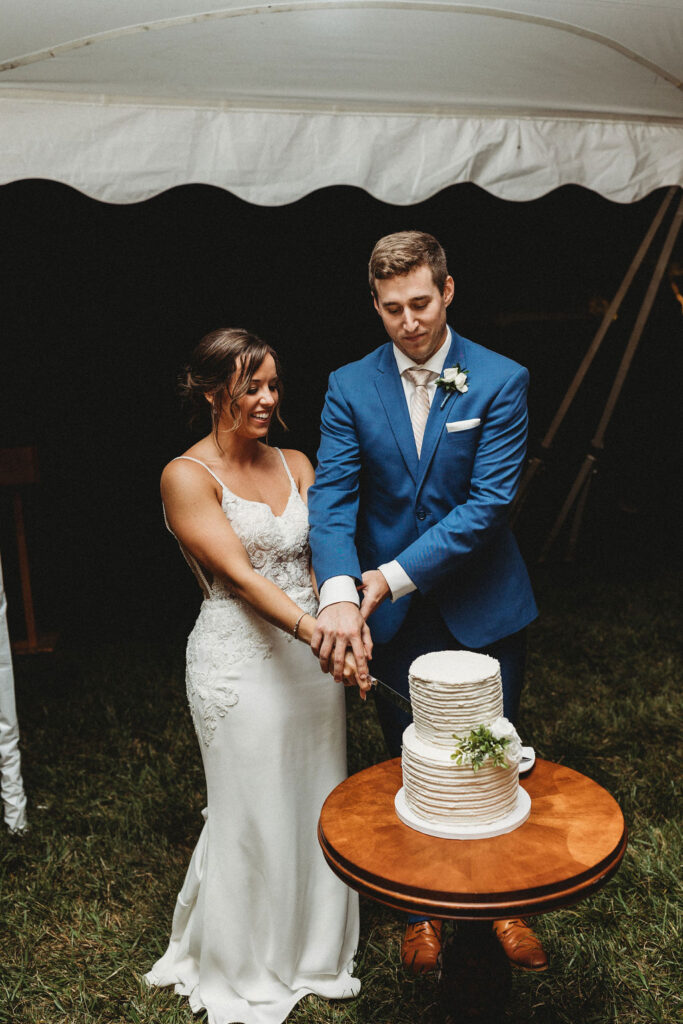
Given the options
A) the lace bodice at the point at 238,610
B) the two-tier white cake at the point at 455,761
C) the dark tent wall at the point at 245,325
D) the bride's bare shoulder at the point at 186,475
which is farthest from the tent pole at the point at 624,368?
the two-tier white cake at the point at 455,761

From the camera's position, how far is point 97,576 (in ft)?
27.2

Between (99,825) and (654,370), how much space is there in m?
6.94

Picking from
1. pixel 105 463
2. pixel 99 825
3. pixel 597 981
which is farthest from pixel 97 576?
pixel 597 981

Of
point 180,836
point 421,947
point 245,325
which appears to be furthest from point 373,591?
point 245,325

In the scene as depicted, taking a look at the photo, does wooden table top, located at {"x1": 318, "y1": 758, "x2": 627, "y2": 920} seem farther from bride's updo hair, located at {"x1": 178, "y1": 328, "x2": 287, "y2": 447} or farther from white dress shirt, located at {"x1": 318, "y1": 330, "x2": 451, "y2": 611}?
bride's updo hair, located at {"x1": 178, "y1": 328, "x2": 287, "y2": 447}

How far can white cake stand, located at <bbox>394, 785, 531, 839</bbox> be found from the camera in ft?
6.28

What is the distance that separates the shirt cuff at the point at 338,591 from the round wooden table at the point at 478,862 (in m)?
0.46

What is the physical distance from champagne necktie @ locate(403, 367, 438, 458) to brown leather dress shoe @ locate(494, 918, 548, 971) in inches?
58.7

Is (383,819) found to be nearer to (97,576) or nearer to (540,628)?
(540,628)

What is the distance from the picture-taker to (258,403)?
8.84 ft

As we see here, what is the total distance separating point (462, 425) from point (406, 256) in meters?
0.50

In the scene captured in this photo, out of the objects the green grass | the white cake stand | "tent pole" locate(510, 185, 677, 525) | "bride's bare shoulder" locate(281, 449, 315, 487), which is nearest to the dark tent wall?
"tent pole" locate(510, 185, 677, 525)

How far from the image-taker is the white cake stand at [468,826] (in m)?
1.91

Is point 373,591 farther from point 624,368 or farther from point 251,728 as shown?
point 624,368
